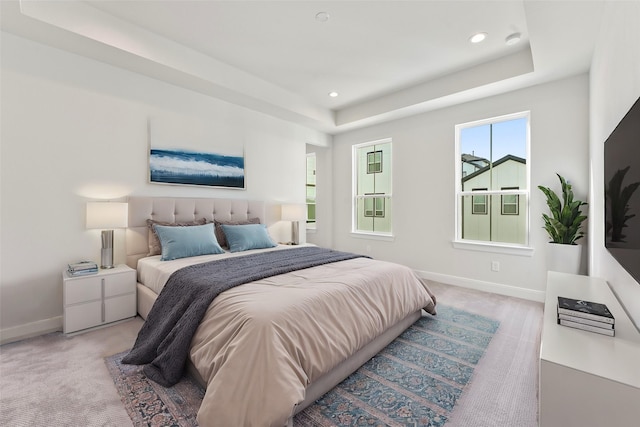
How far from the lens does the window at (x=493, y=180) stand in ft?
12.0

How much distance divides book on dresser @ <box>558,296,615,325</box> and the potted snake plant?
1807mm

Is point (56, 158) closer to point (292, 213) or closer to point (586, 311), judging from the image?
point (292, 213)

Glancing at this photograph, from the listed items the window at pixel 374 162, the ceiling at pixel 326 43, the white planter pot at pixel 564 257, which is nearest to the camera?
the ceiling at pixel 326 43

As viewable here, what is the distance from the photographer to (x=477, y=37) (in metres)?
2.88

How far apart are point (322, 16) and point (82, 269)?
3136 millimetres

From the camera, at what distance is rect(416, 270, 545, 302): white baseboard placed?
3471 mm

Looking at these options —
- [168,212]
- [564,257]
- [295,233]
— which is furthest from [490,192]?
[168,212]

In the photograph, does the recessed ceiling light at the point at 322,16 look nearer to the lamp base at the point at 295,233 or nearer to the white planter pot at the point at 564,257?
the lamp base at the point at 295,233

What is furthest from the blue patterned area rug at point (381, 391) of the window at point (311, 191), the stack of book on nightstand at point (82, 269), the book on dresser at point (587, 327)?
the window at point (311, 191)

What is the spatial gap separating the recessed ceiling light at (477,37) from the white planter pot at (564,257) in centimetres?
228

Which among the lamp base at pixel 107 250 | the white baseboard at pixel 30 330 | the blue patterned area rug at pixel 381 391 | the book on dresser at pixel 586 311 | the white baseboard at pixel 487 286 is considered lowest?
the blue patterned area rug at pixel 381 391

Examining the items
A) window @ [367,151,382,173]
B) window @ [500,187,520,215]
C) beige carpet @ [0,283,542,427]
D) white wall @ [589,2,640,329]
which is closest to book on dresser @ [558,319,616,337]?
white wall @ [589,2,640,329]

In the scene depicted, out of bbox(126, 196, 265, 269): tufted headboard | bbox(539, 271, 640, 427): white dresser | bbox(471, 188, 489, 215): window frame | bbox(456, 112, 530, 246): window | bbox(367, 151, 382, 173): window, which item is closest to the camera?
bbox(539, 271, 640, 427): white dresser

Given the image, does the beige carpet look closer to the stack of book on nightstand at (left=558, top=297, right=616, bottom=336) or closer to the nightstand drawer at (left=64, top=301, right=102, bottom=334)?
the nightstand drawer at (left=64, top=301, right=102, bottom=334)
